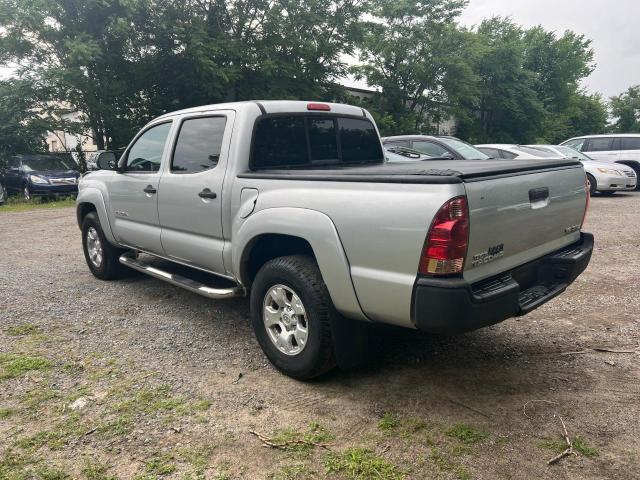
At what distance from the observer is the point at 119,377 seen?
3.37 metres

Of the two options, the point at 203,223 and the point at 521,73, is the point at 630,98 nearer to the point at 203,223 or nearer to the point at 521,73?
the point at 521,73

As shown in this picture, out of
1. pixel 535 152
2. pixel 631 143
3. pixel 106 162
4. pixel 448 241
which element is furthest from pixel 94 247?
pixel 631 143

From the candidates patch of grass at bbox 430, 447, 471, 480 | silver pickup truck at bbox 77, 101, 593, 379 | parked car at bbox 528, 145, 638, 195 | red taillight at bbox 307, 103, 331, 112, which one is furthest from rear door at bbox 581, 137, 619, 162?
patch of grass at bbox 430, 447, 471, 480

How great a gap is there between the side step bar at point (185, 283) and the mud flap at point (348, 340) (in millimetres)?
1014

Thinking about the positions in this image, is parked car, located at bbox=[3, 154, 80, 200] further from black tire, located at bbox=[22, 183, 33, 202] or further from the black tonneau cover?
the black tonneau cover

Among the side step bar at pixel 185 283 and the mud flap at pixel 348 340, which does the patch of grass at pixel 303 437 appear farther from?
the side step bar at pixel 185 283

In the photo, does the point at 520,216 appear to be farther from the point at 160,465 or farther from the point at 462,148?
the point at 462,148

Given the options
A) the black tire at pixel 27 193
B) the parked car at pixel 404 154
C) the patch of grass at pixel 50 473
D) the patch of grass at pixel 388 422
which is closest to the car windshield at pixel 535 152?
the parked car at pixel 404 154

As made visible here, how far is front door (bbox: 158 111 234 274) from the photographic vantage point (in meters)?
3.77

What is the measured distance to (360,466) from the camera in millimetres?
2395

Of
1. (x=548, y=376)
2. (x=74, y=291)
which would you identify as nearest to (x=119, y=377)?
(x=74, y=291)

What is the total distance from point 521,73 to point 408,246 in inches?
1326

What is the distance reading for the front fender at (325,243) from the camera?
2.83 meters

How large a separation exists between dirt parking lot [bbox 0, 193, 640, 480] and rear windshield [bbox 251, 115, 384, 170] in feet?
4.97
